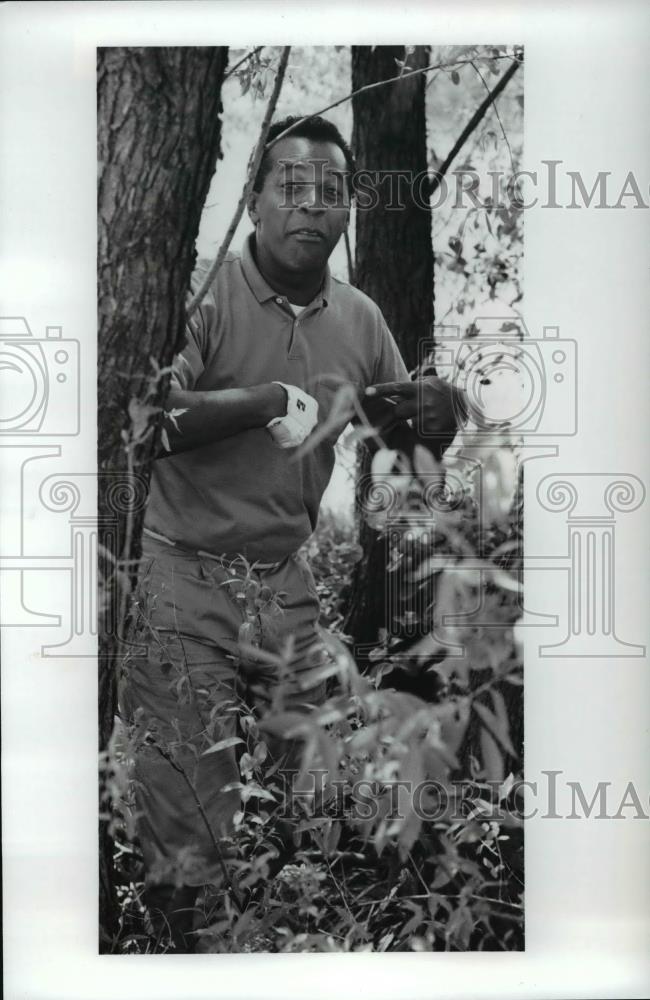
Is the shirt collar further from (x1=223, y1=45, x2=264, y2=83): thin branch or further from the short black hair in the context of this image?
(x1=223, y1=45, x2=264, y2=83): thin branch

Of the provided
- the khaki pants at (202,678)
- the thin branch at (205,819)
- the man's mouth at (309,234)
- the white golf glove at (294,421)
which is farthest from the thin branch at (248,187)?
the thin branch at (205,819)

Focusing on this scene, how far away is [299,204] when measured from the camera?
2.01m

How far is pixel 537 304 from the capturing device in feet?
6.69

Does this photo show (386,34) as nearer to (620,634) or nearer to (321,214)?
(321,214)

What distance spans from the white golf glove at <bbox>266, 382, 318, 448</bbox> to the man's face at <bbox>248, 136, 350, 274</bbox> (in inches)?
9.6

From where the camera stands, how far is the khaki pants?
6.61 ft

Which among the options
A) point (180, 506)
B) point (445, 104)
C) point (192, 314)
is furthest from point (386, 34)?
point (180, 506)

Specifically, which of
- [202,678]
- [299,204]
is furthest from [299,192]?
[202,678]

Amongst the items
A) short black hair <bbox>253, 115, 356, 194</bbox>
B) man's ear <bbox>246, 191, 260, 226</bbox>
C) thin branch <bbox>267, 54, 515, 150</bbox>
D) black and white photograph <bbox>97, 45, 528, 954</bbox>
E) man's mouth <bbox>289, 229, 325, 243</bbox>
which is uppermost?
thin branch <bbox>267, 54, 515, 150</bbox>

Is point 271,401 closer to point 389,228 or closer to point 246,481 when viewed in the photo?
point 246,481

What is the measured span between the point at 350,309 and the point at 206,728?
2.83 feet

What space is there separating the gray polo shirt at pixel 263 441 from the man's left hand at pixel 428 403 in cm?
3

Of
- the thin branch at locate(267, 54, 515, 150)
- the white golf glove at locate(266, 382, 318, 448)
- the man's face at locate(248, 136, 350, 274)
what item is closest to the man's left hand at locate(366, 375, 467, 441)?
the white golf glove at locate(266, 382, 318, 448)

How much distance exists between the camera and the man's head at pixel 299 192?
200 centimetres
